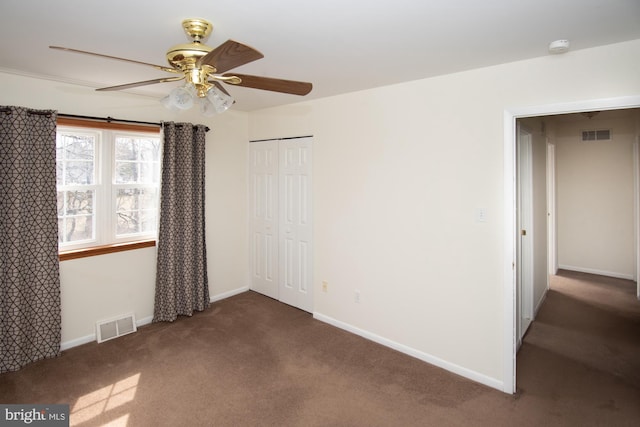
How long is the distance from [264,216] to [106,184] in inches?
70.4

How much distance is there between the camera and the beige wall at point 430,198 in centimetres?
251

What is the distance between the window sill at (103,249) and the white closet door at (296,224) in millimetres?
1488

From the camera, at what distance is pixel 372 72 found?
9.22ft

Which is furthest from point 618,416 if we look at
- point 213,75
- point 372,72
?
point 213,75

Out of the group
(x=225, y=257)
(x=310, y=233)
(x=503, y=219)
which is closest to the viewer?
(x=503, y=219)

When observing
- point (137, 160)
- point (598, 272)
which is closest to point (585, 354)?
point (598, 272)

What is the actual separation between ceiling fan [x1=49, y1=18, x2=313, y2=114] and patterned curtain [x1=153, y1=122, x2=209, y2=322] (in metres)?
2.05

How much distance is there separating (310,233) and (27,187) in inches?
101

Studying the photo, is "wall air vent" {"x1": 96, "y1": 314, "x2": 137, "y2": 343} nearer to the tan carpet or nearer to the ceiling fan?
the tan carpet

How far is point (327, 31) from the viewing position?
2.02 meters

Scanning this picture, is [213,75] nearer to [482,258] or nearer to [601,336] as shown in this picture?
[482,258]

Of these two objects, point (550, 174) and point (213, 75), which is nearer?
point (213, 75)

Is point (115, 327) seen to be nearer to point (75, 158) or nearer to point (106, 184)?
point (106, 184)

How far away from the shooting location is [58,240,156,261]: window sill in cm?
324
